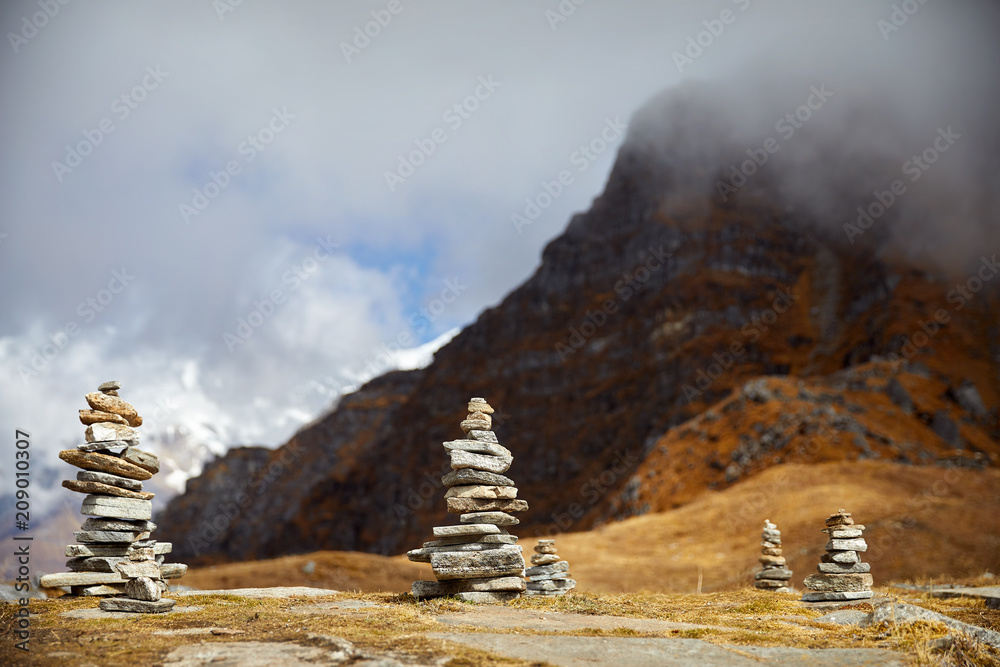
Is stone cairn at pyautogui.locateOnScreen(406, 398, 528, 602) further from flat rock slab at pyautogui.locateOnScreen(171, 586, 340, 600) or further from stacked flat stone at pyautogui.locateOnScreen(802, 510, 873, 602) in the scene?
stacked flat stone at pyautogui.locateOnScreen(802, 510, 873, 602)

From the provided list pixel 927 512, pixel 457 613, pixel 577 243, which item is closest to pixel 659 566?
pixel 927 512

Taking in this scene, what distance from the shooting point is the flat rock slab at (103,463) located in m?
12.7

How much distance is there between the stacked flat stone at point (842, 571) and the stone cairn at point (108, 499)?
13.1 m

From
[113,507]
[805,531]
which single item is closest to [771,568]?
[805,531]

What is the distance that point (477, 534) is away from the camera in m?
13.2

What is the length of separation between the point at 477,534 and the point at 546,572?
243 inches

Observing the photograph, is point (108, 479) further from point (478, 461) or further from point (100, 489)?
point (478, 461)

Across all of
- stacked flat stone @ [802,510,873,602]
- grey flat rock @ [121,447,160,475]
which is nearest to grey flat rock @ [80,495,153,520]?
grey flat rock @ [121,447,160,475]

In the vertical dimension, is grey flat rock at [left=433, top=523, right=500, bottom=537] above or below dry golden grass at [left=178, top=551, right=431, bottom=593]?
above

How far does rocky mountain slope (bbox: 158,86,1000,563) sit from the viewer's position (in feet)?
211

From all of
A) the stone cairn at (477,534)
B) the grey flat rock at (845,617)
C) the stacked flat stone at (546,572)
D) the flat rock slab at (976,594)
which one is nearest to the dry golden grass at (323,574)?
the stacked flat stone at (546,572)

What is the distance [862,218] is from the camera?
398 ft

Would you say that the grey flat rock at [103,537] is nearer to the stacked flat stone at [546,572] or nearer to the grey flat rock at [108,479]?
the grey flat rock at [108,479]

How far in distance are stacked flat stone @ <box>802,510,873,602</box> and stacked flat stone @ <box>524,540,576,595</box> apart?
20.1 ft
